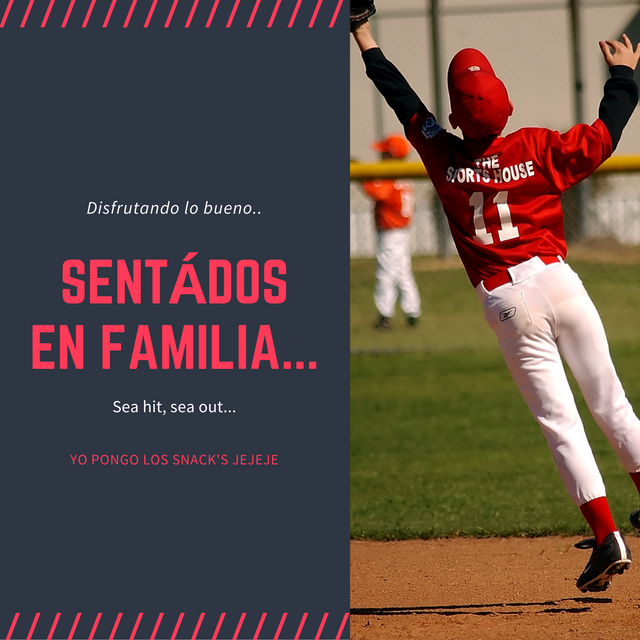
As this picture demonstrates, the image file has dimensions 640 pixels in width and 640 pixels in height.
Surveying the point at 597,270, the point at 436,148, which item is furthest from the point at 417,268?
the point at 436,148

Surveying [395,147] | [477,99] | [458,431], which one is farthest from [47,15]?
[395,147]

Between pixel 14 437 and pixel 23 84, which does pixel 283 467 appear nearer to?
pixel 14 437

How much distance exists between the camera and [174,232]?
11.5 feet

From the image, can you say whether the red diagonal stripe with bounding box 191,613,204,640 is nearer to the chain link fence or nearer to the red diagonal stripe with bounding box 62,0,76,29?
the red diagonal stripe with bounding box 62,0,76,29

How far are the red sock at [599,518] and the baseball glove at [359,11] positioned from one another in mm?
2045

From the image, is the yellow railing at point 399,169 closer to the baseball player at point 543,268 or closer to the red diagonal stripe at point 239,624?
the baseball player at point 543,268

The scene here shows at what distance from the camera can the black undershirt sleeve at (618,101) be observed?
12.2 ft

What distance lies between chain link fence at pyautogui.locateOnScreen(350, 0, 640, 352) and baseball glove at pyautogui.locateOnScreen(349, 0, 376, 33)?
25.7 ft

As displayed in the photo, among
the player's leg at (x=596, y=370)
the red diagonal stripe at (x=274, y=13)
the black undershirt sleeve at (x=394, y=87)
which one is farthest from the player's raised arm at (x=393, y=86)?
the player's leg at (x=596, y=370)

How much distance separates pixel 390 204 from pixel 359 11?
896 centimetres

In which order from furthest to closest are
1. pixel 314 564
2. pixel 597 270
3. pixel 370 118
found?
1. pixel 370 118
2. pixel 597 270
3. pixel 314 564

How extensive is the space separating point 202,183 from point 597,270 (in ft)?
35.0

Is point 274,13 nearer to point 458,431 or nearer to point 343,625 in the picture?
point 343,625

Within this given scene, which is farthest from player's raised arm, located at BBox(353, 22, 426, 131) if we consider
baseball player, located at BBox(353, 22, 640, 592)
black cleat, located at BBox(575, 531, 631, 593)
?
black cleat, located at BBox(575, 531, 631, 593)
